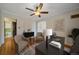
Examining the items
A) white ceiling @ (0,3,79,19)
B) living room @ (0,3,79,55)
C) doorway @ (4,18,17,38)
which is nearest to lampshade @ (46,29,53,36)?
living room @ (0,3,79,55)

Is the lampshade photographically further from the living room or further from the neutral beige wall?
the neutral beige wall

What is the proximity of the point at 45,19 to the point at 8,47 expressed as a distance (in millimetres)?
789

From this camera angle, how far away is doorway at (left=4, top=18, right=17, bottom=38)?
1.80m

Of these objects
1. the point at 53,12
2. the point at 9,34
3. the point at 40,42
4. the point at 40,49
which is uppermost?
the point at 53,12

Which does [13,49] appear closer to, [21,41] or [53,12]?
[21,41]

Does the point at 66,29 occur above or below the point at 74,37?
above

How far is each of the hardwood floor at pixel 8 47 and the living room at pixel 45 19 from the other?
71 millimetres

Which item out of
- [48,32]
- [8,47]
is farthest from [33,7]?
[8,47]

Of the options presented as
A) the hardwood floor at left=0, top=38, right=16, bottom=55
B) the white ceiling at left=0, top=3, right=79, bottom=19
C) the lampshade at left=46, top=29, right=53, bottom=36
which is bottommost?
the hardwood floor at left=0, top=38, right=16, bottom=55

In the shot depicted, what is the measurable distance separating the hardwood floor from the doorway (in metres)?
0.09

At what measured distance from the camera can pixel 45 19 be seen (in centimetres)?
186

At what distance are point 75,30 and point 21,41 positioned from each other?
0.94 metres

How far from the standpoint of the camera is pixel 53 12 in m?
1.84

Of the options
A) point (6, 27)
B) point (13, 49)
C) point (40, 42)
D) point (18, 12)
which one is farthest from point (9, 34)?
point (40, 42)
